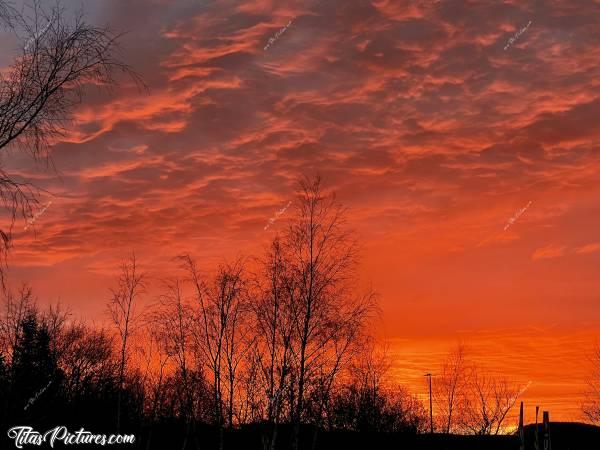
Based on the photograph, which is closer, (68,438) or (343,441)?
(68,438)

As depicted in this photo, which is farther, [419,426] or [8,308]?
[419,426]

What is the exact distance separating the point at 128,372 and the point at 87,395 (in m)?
10.9

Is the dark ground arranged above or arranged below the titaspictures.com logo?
below

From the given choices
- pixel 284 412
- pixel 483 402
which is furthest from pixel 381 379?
pixel 284 412

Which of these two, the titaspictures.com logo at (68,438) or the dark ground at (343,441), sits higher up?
the titaspictures.com logo at (68,438)

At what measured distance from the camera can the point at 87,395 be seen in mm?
66000

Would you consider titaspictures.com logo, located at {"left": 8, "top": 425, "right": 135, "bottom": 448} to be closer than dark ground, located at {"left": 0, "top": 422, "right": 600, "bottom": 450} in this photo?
Yes

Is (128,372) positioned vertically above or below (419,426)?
above

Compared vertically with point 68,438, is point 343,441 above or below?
below

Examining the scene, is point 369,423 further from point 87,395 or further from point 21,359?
point 21,359

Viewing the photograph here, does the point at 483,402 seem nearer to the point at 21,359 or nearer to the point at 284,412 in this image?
the point at 284,412

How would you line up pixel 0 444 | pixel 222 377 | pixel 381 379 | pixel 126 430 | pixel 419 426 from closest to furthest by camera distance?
1. pixel 0 444
2. pixel 222 377
3. pixel 126 430
4. pixel 381 379
5. pixel 419 426

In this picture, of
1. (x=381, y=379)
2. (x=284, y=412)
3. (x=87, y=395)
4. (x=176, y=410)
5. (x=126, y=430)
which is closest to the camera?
(x=284, y=412)

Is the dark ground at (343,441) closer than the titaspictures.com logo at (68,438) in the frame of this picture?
No
